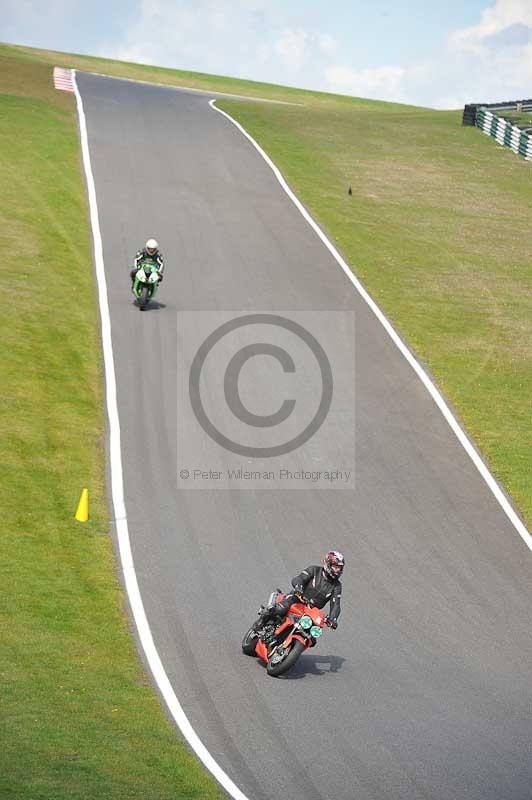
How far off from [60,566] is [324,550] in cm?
462

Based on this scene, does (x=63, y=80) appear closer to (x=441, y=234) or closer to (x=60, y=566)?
(x=441, y=234)

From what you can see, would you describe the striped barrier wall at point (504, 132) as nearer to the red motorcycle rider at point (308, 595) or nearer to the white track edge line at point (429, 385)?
the white track edge line at point (429, 385)

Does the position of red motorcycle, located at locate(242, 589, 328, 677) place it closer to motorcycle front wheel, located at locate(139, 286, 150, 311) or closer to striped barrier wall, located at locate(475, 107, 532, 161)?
motorcycle front wheel, located at locate(139, 286, 150, 311)

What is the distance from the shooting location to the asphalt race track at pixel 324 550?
13328 mm

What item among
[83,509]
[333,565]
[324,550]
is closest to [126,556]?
[83,509]

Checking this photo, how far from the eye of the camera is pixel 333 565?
50.0 feet

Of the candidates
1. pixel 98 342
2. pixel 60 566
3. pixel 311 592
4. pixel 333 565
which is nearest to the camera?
pixel 333 565

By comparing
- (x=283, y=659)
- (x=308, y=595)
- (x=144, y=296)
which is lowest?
(x=283, y=659)

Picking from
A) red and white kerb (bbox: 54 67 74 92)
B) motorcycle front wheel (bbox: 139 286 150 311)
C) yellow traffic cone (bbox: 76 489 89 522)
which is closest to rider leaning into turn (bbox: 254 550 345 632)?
yellow traffic cone (bbox: 76 489 89 522)

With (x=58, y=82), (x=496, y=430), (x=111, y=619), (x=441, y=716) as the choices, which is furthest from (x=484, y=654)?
(x=58, y=82)

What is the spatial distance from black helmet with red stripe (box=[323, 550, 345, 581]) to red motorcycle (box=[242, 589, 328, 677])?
52 centimetres

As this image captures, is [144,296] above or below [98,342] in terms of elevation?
above

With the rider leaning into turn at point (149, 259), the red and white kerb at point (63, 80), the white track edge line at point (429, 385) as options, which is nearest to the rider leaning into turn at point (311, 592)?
the white track edge line at point (429, 385)

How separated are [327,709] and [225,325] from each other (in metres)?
17.1
